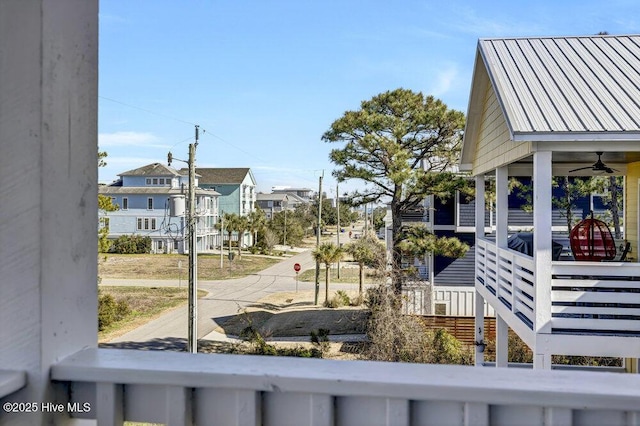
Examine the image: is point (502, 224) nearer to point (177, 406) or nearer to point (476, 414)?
point (476, 414)

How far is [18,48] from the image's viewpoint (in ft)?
2.99

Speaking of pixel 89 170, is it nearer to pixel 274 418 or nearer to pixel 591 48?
pixel 274 418

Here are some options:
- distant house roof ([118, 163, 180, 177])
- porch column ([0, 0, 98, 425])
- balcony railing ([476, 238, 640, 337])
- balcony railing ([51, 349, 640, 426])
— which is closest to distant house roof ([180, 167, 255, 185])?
distant house roof ([118, 163, 180, 177])

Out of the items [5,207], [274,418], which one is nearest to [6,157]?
[5,207]

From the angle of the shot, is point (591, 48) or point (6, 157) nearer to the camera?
point (6, 157)

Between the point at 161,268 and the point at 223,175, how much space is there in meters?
10.8

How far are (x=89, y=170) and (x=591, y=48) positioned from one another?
24.3ft

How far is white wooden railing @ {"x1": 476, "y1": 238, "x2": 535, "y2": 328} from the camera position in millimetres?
4898

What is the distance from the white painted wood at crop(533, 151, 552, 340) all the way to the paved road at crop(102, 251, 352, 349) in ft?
29.2

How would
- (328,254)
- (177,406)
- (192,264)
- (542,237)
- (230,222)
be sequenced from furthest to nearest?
(230,222)
(328,254)
(192,264)
(542,237)
(177,406)

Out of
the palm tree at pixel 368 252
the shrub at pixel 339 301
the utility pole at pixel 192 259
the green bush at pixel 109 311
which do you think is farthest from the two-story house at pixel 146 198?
the shrub at pixel 339 301

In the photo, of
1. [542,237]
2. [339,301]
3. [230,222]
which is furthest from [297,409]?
[230,222]

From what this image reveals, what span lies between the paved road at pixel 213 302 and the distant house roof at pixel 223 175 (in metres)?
7.39

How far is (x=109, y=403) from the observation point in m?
0.91
